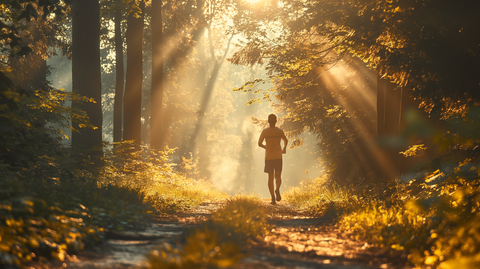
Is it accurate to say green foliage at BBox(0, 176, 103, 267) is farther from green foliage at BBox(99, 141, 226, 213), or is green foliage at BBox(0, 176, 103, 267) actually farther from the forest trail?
green foliage at BBox(99, 141, 226, 213)

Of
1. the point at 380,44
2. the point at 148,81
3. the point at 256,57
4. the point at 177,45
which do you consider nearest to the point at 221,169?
A: the point at 148,81

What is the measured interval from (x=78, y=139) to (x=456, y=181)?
365 inches

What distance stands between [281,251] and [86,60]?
8.73 m

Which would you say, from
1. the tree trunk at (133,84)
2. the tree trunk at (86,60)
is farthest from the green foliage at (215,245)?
the tree trunk at (133,84)

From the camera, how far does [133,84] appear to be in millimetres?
14391

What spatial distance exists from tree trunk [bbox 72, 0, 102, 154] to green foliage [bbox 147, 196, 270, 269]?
6.05m

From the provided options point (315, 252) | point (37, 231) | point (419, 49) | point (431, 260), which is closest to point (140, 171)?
point (419, 49)

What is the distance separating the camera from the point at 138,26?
47.9 ft

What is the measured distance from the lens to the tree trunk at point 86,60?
10.5 meters

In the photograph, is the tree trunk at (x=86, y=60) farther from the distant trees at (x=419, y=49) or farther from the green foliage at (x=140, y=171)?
the distant trees at (x=419, y=49)

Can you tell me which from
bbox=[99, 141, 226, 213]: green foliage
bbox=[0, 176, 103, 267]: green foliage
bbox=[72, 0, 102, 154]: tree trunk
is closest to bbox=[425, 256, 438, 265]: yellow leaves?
bbox=[0, 176, 103, 267]: green foliage

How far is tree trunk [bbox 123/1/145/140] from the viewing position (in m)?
14.3

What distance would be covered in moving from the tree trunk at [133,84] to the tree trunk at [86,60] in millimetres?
3282

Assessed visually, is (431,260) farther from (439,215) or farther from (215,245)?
(439,215)
